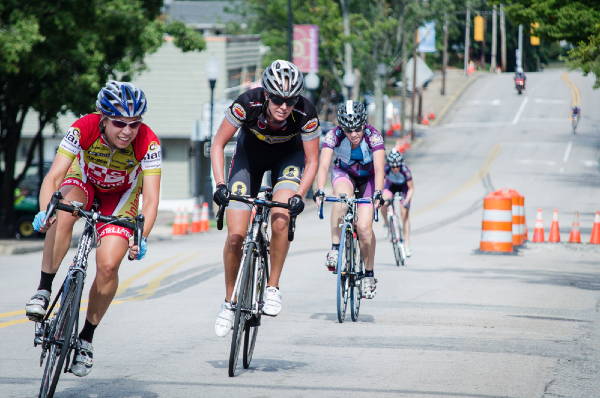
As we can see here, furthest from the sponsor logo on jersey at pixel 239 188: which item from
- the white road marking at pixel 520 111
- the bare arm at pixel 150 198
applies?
the white road marking at pixel 520 111

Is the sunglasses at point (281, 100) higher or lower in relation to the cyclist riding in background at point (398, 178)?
higher

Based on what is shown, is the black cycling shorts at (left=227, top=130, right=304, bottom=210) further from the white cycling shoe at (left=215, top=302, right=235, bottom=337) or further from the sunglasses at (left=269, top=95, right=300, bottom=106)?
the white cycling shoe at (left=215, top=302, right=235, bottom=337)

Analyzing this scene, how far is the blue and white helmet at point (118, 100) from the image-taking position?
295 inches

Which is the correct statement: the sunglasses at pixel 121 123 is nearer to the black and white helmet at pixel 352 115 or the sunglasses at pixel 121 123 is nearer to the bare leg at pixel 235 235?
the bare leg at pixel 235 235

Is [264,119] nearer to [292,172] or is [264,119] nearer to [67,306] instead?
[292,172]

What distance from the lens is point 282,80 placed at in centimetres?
891

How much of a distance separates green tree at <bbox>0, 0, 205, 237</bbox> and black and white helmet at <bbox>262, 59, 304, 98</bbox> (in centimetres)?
1652

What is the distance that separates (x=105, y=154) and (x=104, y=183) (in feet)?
0.74

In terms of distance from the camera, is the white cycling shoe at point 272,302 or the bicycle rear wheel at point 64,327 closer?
the bicycle rear wheel at point 64,327

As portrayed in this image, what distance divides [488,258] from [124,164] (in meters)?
15.1

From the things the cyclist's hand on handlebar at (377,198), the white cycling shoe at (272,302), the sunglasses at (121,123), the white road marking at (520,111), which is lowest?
the white road marking at (520,111)

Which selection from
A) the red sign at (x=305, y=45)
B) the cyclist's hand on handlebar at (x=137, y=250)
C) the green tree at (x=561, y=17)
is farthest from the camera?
the red sign at (x=305, y=45)

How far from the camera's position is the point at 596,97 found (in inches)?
3676

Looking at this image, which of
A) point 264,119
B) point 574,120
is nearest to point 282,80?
point 264,119
